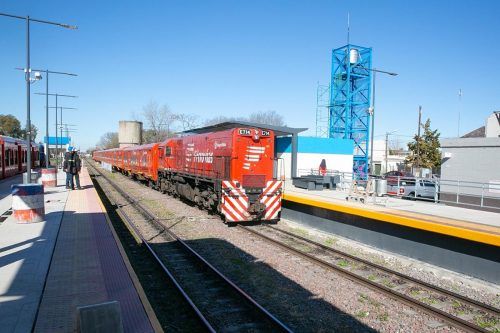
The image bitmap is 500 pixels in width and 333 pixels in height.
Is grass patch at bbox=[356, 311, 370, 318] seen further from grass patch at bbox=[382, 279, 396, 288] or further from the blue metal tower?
the blue metal tower

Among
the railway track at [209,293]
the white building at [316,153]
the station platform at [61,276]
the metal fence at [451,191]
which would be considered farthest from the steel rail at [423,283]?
the white building at [316,153]

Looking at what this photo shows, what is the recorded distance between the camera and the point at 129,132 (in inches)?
2689

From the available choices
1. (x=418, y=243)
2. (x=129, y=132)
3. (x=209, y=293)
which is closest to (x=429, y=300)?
(x=418, y=243)

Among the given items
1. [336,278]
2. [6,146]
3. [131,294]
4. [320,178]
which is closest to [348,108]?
[320,178]

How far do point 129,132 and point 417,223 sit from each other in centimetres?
6514

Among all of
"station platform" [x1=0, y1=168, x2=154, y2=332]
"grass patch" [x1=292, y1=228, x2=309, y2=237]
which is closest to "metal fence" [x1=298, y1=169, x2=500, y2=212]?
"grass patch" [x1=292, y1=228, x2=309, y2=237]

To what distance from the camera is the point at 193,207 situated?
17406 millimetres

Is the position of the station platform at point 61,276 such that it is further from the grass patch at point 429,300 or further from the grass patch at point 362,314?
the grass patch at point 429,300

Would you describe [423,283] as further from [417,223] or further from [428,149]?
[428,149]

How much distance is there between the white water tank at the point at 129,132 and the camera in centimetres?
6824

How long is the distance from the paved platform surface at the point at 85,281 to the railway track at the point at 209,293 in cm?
105

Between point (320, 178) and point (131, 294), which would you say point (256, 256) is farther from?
point (320, 178)

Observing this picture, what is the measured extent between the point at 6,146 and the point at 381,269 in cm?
2497

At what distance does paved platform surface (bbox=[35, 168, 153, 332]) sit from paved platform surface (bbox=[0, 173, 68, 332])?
152mm
